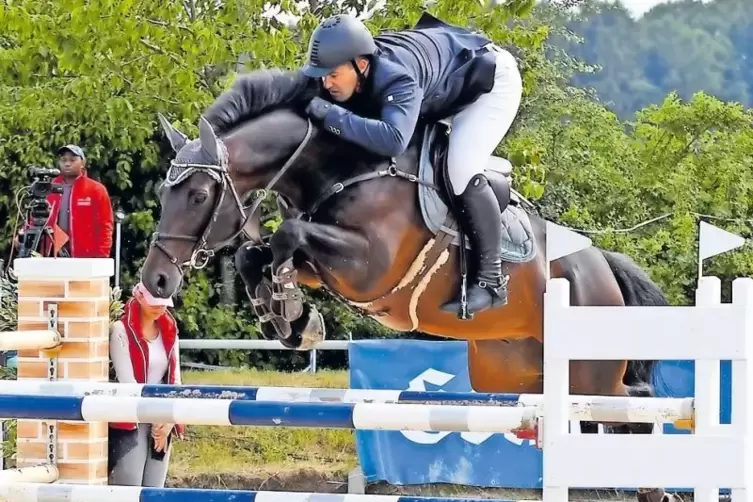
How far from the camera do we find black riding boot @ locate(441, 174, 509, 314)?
3822 millimetres

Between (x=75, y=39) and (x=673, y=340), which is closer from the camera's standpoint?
(x=673, y=340)

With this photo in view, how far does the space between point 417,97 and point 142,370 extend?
4.41ft

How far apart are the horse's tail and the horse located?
59 centimetres

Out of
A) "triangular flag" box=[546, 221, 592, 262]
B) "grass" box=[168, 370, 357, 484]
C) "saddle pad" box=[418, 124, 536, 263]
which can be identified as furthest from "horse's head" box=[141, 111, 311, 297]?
"grass" box=[168, 370, 357, 484]

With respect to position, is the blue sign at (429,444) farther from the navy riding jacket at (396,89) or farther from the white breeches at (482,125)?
the navy riding jacket at (396,89)

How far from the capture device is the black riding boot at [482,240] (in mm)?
3822

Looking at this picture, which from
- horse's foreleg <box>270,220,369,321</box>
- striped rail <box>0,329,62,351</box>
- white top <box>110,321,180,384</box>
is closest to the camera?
striped rail <box>0,329,62,351</box>

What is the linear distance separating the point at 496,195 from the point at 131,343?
127 cm

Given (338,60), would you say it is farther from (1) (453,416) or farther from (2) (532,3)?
(2) (532,3)

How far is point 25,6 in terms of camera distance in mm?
6902

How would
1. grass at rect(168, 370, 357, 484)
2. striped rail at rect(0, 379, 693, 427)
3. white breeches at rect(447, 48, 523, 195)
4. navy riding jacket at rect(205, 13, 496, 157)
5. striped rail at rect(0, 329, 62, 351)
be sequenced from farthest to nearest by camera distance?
grass at rect(168, 370, 357, 484) < white breeches at rect(447, 48, 523, 195) < navy riding jacket at rect(205, 13, 496, 157) < striped rail at rect(0, 329, 62, 351) < striped rail at rect(0, 379, 693, 427)

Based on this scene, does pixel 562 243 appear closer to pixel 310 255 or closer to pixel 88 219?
pixel 310 255

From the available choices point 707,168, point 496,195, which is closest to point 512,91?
point 496,195

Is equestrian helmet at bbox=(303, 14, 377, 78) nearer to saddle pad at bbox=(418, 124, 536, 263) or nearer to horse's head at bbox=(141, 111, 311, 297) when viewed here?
horse's head at bbox=(141, 111, 311, 297)
